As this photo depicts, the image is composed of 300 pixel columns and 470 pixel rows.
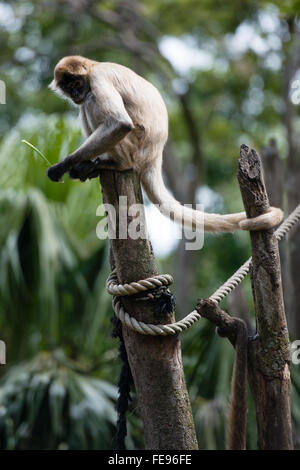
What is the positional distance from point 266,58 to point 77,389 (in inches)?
261

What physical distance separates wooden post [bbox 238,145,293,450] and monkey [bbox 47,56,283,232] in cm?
38

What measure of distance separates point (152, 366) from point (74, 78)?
168 centimetres

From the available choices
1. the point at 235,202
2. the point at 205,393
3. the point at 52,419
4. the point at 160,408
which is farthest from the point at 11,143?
the point at 235,202

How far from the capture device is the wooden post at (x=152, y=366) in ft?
7.88

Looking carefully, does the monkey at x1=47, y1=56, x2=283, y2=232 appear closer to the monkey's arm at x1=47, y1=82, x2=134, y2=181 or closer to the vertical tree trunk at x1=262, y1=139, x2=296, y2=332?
the monkey's arm at x1=47, y1=82, x2=134, y2=181

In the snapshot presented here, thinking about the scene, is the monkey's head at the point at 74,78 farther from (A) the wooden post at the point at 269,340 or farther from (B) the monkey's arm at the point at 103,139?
(A) the wooden post at the point at 269,340

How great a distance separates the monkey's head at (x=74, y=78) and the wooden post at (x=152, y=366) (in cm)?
95

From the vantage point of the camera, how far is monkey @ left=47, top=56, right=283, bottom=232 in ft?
9.11

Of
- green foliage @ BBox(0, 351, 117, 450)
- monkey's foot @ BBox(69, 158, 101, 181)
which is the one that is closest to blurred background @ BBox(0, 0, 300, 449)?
green foliage @ BBox(0, 351, 117, 450)

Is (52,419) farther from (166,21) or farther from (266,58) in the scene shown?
(166,21)

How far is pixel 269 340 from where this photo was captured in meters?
2.33

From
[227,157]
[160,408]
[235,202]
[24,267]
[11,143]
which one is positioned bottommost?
→ [160,408]

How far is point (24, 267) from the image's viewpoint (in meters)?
4.65

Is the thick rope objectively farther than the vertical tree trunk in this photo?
No
